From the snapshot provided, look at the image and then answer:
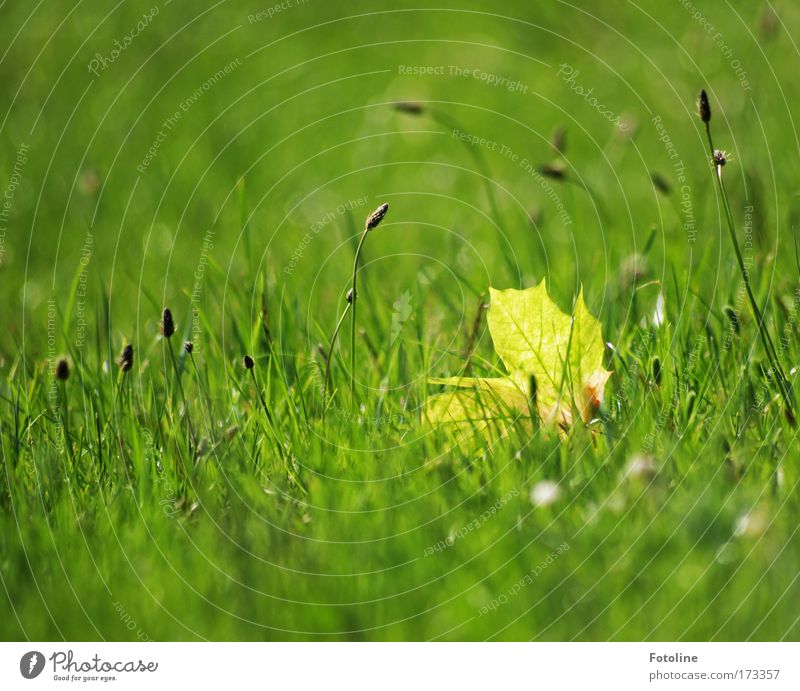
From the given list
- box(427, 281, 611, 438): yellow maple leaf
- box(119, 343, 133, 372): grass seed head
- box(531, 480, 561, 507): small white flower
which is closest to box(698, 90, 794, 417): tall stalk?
box(427, 281, 611, 438): yellow maple leaf

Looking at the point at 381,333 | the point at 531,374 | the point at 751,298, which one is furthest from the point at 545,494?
the point at 381,333

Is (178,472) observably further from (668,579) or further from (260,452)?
(668,579)

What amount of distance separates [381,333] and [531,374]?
45 centimetres

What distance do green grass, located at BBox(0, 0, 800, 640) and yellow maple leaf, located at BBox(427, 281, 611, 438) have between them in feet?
0.18

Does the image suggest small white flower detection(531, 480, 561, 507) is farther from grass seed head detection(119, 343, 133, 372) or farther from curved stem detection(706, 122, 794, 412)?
grass seed head detection(119, 343, 133, 372)

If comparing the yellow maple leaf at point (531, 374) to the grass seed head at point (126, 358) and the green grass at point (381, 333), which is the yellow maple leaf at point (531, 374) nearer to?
the green grass at point (381, 333)

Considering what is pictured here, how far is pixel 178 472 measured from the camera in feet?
4.88

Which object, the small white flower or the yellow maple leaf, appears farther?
the yellow maple leaf

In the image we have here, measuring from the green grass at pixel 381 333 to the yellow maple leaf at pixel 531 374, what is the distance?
0.18ft

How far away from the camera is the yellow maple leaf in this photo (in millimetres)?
1475

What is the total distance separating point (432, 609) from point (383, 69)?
234 centimetres

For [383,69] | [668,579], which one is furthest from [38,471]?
[383,69]

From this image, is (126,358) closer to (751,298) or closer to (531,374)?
(531,374)
